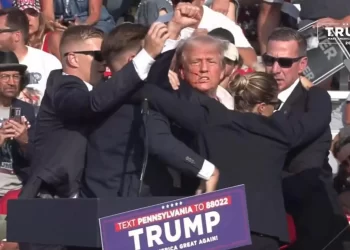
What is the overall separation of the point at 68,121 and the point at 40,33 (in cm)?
365

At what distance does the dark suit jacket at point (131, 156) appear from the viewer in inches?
188

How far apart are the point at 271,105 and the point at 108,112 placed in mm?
860

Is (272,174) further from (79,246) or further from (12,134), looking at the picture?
(12,134)

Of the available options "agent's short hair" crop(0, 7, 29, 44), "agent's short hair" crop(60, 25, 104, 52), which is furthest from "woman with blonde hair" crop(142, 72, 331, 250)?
"agent's short hair" crop(0, 7, 29, 44)

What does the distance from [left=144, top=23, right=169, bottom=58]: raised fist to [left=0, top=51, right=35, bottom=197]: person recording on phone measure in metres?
1.93

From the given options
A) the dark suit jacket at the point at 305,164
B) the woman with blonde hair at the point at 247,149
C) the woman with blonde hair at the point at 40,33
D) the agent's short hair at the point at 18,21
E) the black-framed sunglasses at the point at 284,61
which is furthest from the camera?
the woman with blonde hair at the point at 40,33

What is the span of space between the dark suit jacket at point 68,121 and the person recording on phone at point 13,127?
0.93 m

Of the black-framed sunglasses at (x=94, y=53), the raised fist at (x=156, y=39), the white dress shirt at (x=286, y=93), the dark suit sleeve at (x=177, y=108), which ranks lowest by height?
the white dress shirt at (x=286, y=93)

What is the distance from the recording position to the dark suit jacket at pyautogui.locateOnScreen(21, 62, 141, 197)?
4.67 meters

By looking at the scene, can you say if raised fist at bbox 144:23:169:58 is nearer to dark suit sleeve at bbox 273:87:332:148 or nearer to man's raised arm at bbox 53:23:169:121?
man's raised arm at bbox 53:23:169:121

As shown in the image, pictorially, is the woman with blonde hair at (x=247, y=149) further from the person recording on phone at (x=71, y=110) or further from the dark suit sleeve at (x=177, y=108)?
the person recording on phone at (x=71, y=110)

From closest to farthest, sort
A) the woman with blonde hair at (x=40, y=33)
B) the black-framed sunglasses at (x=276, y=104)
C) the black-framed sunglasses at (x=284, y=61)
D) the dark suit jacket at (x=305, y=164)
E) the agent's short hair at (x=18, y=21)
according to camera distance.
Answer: the black-framed sunglasses at (x=276, y=104) → the dark suit jacket at (x=305, y=164) → the black-framed sunglasses at (x=284, y=61) → the agent's short hair at (x=18, y=21) → the woman with blonde hair at (x=40, y=33)

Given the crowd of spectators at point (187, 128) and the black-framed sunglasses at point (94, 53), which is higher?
the black-framed sunglasses at point (94, 53)

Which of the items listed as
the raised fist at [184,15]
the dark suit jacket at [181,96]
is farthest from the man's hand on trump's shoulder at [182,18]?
the dark suit jacket at [181,96]
